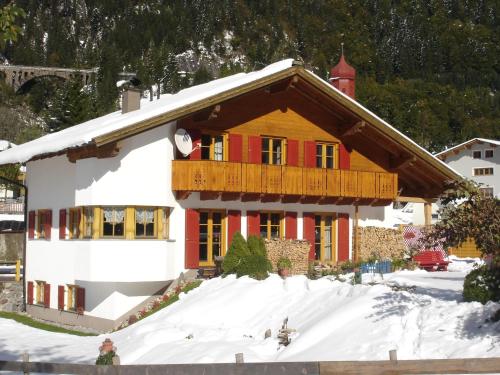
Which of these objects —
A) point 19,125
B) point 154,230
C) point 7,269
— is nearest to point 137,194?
point 154,230

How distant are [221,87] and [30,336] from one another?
30.2ft

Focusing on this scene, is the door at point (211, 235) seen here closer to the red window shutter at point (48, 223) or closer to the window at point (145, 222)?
the window at point (145, 222)

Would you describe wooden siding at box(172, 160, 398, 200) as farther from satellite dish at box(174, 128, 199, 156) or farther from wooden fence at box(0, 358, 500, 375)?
wooden fence at box(0, 358, 500, 375)

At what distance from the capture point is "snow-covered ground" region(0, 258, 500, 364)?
1585cm

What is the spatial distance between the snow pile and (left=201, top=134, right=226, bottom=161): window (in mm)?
4413

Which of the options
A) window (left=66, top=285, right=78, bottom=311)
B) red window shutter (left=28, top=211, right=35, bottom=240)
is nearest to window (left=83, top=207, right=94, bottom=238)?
window (left=66, top=285, right=78, bottom=311)

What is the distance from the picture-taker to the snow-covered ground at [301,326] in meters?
15.9

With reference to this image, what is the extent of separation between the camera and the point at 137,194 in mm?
25281

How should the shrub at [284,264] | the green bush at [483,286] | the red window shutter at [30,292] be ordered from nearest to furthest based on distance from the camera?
the green bush at [483,286] → the shrub at [284,264] → the red window shutter at [30,292]

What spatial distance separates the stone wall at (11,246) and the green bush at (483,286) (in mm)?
39117

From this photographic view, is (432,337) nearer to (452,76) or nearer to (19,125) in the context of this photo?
(19,125)

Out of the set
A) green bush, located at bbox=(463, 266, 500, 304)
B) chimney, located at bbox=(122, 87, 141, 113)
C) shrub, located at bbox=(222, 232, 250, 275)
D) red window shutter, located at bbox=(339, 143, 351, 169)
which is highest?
chimney, located at bbox=(122, 87, 141, 113)

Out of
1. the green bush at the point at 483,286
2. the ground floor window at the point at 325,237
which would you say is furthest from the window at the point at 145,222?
the green bush at the point at 483,286

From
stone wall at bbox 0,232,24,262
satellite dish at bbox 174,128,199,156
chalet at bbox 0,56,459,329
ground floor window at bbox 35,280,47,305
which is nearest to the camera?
chalet at bbox 0,56,459,329
